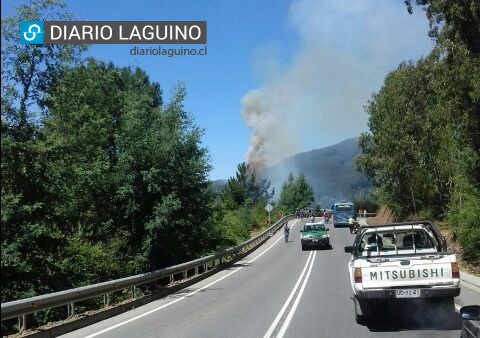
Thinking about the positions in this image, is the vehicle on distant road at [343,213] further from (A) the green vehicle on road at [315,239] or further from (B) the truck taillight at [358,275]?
(B) the truck taillight at [358,275]

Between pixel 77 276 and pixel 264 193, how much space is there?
389 ft

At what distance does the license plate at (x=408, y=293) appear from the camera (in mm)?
8680

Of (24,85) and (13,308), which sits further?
(24,85)

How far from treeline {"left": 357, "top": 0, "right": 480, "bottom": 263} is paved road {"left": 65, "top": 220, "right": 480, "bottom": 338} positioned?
7028 mm

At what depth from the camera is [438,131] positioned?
30.1 meters

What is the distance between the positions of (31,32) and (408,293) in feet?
38.9

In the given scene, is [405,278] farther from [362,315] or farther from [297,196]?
[297,196]

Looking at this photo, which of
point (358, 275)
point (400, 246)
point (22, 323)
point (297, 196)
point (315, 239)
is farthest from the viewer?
point (297, 196)

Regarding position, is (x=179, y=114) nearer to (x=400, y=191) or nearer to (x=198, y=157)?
(x=198, y=157)

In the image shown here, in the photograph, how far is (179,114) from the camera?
25.4 meters

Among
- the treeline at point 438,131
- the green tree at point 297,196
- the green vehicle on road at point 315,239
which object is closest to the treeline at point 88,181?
the green vehicle on road at point 315,239

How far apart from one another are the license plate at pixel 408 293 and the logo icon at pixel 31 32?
38.0 ft

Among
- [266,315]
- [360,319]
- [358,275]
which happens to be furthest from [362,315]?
[266,315]

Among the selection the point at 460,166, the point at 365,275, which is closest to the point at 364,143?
the point at 460,166
